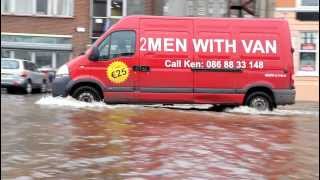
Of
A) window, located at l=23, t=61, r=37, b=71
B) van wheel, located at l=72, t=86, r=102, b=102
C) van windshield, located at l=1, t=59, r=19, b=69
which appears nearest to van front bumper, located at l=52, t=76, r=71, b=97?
van wheel, located at l=72, t=86, r=102, b=102

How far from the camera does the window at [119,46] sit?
496 inches

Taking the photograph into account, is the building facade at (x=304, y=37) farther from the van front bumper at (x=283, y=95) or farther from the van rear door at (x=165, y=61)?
the van rear door at (x=165, y=61)

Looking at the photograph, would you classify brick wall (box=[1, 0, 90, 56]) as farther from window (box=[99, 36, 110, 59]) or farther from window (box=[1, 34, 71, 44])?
window (box=[99, 36, 110, 59])

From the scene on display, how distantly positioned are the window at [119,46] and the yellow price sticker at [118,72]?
0.16 meters

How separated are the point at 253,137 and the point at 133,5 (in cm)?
289

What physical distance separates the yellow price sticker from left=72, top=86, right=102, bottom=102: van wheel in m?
0.38

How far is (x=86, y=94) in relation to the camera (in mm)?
12578

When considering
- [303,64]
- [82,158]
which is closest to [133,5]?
[82,158]

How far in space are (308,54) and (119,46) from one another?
38.0 ft

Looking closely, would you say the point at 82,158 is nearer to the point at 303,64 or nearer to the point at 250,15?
the point at 250,15

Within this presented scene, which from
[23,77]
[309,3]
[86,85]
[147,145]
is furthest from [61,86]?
[309,3]

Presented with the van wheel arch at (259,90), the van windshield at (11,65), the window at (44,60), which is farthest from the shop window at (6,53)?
the van wheel arch at (259,90)

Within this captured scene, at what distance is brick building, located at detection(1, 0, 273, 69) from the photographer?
28.2ft

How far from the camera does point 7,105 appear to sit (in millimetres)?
10711
